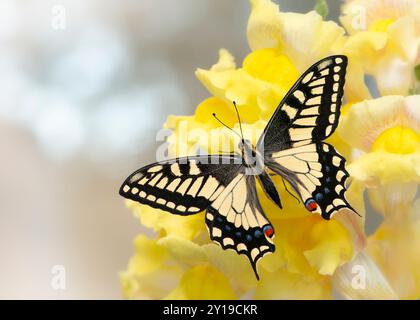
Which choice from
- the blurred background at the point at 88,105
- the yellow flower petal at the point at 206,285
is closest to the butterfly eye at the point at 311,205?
the yellow flower petal at the point at 206,285

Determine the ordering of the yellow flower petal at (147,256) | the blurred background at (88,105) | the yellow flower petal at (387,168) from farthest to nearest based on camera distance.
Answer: the blurred background at (88,105) → the yellow flower petal at (147,256) → the yellow flower petal at (387,168)

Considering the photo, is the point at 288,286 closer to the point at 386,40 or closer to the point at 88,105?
the point at 386,40

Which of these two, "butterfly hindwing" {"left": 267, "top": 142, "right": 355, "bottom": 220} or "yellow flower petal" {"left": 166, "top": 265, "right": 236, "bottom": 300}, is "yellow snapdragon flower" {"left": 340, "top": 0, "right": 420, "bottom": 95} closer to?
"butterfly hindwing" {"left": 267, "top": 142, "right": 355, "bottom": 220}

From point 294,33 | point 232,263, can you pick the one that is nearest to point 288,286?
point 232,263

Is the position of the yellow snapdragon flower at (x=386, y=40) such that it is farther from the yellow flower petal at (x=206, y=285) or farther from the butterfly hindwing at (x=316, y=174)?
the yellow flower petal at (x=206, y=285)

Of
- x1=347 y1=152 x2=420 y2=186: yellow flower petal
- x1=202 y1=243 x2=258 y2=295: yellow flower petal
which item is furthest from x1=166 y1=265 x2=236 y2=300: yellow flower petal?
x1=347 y1=152 x2=420 y2=186: yellow flower petal

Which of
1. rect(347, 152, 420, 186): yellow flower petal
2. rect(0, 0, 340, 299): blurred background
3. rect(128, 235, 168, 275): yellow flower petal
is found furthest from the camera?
rect(0, 0, 340, 299): blurred background
